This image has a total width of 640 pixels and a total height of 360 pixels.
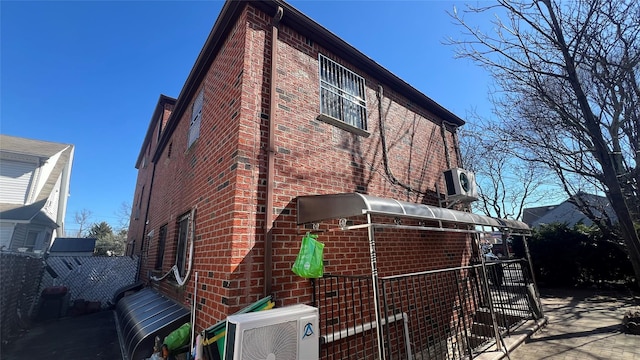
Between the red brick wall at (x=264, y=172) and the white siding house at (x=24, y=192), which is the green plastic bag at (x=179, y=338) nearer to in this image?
the red brick wall at (x=264, y=172)

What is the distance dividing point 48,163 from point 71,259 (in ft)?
28.2

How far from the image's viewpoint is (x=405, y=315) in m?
3.22

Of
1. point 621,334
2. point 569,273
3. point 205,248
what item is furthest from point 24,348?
point 569,273

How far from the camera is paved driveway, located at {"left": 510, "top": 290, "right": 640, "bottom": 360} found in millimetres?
4184

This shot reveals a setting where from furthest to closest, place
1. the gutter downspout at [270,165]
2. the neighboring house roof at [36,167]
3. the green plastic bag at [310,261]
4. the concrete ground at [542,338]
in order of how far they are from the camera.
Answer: the neighboring house roof at [36,167] → the concrete ground at [542,338] → the gutter downspout at [270,165] → the green plastic bag at [310,261]

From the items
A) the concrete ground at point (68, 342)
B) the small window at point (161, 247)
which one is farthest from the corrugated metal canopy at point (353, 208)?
the small window at point (161, 247)

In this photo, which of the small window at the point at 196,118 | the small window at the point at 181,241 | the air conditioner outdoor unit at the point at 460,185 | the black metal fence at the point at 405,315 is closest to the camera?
the black metal fence at the point at 405,315

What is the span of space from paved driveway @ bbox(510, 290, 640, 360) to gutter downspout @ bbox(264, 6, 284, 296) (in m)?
4.42

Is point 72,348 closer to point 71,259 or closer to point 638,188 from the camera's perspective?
point 71,259

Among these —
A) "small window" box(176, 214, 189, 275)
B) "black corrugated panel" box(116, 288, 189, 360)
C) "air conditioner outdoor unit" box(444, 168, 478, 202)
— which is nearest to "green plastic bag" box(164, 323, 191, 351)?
"black corrugated panel" box(116, 288, 189, 360)

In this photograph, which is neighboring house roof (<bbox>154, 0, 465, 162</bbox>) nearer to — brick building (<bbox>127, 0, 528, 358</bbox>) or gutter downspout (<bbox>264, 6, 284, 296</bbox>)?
brick building (<bbox>127, 0, 528, 358</bbox>)

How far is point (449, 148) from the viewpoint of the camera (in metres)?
7.46

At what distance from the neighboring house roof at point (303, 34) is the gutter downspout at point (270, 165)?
11.4 inches

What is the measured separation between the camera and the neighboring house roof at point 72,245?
17391 millimetres
